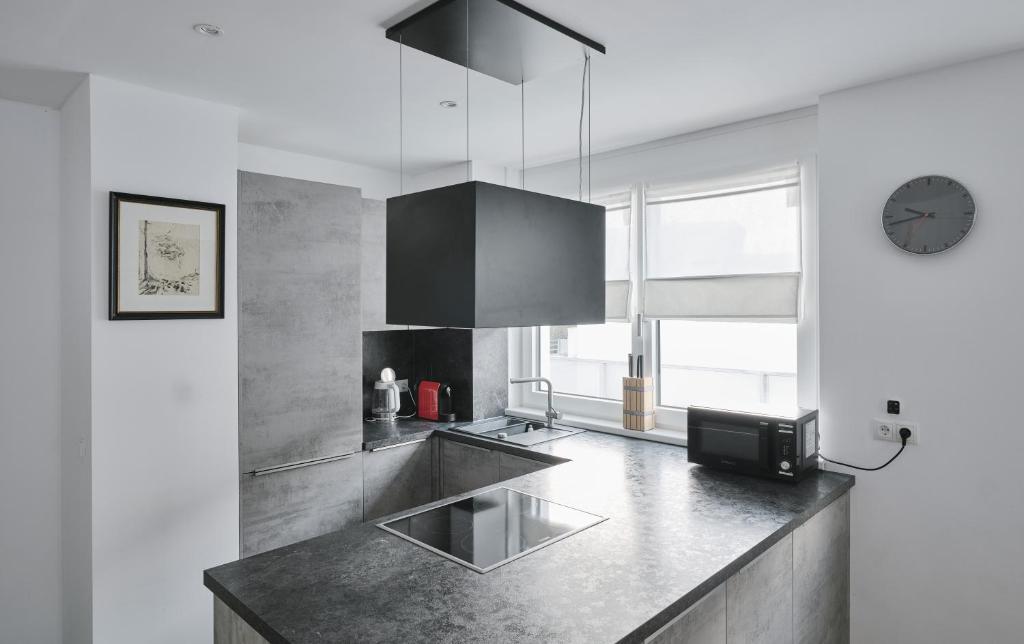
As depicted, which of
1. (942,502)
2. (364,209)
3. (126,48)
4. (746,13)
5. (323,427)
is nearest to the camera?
(746,13)

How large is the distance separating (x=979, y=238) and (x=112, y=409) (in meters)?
3.33

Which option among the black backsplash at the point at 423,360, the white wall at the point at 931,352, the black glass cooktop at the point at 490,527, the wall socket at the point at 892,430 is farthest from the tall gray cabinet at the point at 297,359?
the wall socket at the point at 892,430

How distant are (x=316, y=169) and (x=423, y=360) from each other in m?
1.41

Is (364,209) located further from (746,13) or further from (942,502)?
(942,502)

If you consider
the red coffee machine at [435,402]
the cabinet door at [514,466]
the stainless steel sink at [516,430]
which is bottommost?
the cabinet door at [514,466]

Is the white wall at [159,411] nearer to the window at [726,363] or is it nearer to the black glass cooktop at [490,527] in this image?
the black glass cooktop at [490,527]

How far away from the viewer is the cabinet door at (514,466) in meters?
2.94

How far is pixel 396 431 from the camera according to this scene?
344 cm

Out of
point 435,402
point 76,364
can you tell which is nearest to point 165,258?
point 76,364

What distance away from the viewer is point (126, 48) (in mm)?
2039

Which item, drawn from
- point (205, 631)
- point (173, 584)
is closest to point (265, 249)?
point (173, 584)

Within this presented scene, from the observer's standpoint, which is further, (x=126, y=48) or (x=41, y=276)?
(x=41, y=276)

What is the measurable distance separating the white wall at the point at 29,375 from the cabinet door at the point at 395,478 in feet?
4.61

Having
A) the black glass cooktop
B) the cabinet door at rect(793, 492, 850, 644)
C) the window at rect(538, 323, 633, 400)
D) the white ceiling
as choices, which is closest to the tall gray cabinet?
the white ceiling
